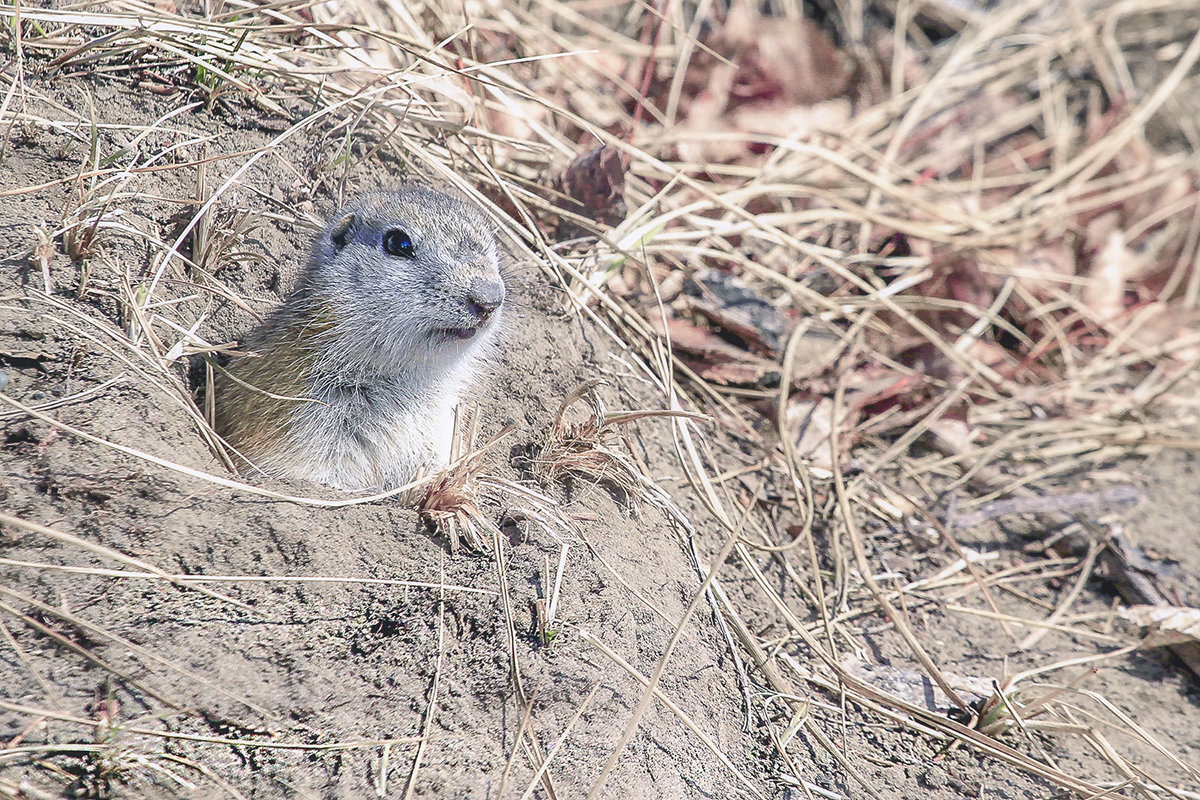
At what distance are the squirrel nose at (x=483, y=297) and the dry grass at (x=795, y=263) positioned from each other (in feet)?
1.54

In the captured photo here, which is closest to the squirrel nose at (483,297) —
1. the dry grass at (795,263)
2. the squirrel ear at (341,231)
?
the dry grass at (795,263)

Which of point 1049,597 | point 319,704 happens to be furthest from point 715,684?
point 1049,597

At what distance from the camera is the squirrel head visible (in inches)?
117

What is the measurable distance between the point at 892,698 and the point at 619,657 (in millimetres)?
1020

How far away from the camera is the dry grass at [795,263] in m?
2.83

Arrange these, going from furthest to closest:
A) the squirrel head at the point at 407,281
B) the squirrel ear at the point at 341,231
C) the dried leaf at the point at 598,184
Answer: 1. the dried leaf at the point at 598,184
2. the squirrel ear at the point at 341,231
3. the squirrel head at the point at 407,281

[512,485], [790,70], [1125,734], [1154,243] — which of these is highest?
[790,70]

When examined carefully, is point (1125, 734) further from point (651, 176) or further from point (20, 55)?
point (20, 55)

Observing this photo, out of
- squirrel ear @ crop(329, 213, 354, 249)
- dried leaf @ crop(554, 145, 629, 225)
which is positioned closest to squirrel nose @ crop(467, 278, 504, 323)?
squirrel ear @ crop(329, 213, 354, 249)

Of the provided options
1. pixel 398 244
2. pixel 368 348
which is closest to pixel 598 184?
pixel 398 244

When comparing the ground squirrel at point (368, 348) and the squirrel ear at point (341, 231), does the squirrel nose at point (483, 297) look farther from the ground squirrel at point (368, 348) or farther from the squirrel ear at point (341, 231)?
the squirrel ear at point (341, 231)

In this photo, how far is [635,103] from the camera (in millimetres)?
5617

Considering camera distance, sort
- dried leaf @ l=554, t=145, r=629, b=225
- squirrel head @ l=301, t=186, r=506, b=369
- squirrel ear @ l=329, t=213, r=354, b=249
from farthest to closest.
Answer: dried leaf @ l=554, t=145, r=629, b=225 < squirrel ear @ l=329, t=213, r=354, b=249 < squirrel head @ l=301, t=186, r=506, b=369

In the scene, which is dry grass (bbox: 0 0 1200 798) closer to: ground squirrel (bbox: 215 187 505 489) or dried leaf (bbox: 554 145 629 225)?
dried leaf (bbox: 554 145 629 225)
